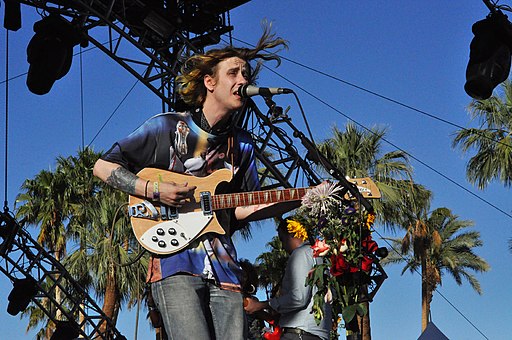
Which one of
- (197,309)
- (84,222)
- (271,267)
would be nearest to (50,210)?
(84,222)

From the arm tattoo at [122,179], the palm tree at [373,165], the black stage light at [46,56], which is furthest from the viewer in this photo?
the palm tree at [373,165]

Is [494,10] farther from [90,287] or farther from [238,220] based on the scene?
[90,287]

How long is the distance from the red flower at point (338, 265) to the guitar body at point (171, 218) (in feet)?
4.87

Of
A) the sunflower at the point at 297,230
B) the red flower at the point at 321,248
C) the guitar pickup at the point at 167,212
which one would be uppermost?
the sunflower at the point at 297,230

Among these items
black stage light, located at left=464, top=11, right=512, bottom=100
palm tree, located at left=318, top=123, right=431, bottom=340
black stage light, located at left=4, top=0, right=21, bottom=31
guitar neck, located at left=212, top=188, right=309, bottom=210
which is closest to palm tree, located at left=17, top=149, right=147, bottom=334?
palm tree, located at left=318, top=123, right=431, bottom=340

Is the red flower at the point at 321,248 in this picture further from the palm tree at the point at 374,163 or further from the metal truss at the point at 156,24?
the palm tree at the point at 374,163

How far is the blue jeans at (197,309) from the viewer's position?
279 centimetres

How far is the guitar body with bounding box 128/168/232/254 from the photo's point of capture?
3.01 m

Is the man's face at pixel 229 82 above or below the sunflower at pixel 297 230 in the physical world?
below

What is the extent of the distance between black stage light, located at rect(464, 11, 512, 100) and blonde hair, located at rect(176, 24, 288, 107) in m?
3.75

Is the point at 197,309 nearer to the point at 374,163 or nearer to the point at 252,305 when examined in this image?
the point at 252,305

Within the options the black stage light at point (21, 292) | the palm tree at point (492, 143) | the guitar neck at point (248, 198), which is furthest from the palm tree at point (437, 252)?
the guitar neck at point (248, 198)

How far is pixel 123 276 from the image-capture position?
2091 centimetres

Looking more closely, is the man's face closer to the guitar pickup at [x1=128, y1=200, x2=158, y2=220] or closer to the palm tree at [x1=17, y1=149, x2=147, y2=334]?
the guitar pickup at [x1=128, y1=200, x2=158, y2=220]
